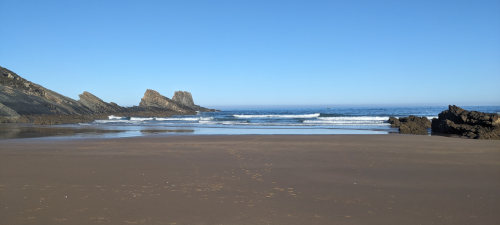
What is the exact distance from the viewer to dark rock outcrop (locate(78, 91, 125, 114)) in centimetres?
5525

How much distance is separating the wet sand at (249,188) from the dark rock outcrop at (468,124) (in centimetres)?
641

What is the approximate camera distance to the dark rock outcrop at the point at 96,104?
181 feet

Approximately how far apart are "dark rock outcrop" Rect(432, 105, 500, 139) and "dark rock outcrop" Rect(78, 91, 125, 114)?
48005mm

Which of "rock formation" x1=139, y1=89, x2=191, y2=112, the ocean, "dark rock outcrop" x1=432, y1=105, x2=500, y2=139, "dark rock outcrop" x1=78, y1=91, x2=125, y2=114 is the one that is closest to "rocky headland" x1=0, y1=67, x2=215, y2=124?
"dark rock outcrop" x1=78, y1=91, x2=125, y2=114

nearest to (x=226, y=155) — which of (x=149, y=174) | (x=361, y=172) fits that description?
(x=149, y=174)

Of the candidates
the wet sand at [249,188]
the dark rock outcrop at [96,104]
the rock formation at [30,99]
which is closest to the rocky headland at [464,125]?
the wet sand at [249,188]

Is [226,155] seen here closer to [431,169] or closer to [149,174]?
[149,174]

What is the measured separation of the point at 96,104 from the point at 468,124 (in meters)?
54.4

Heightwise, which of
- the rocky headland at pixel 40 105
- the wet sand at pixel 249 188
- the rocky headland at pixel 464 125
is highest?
the rocky headland at pixel 40 105

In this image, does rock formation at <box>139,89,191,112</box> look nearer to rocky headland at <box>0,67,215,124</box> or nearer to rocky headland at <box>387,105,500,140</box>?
rocky headland at <box>0,67,215,124</box>

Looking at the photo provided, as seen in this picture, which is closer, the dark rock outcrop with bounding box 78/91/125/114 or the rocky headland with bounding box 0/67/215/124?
the rocky headland with bounding box 0/67/215/124

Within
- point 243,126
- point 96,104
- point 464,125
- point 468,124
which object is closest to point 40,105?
point 96,104

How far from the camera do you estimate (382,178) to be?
22.7 ft

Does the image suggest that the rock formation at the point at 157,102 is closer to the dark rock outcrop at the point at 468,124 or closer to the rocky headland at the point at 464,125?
the rocky headland at the point at 464,125
